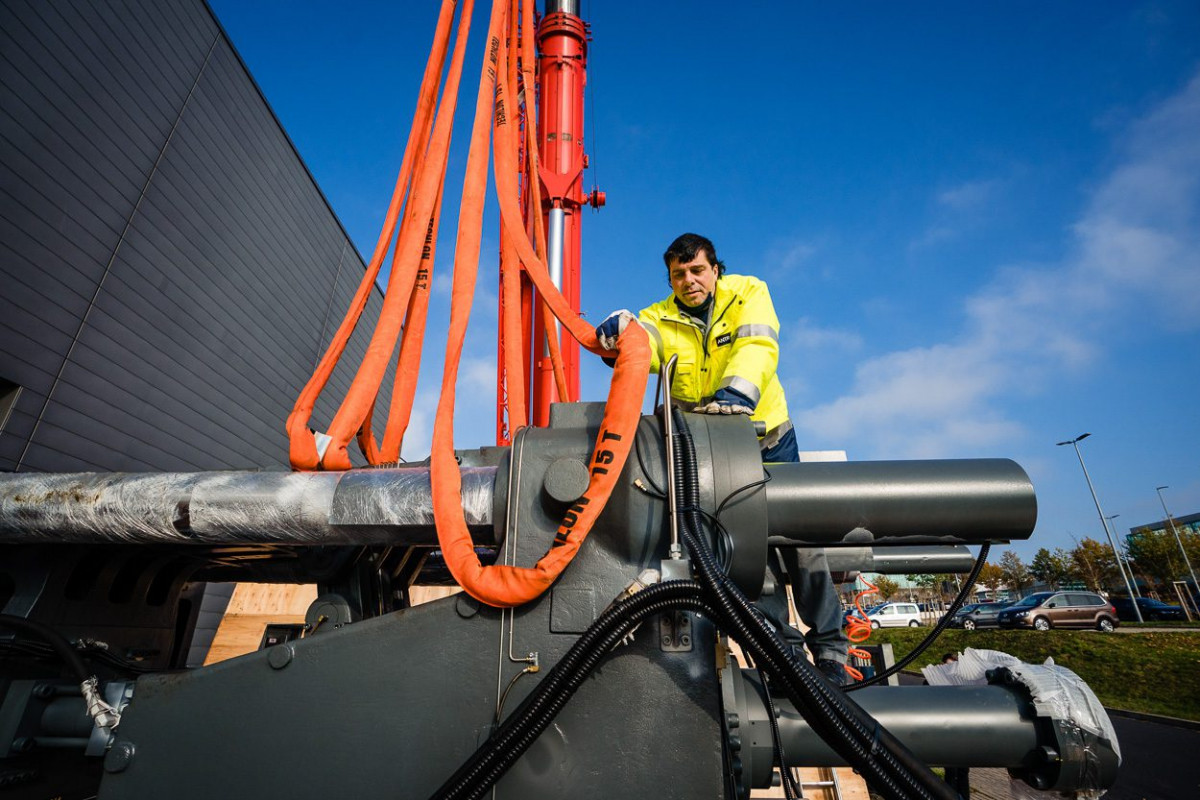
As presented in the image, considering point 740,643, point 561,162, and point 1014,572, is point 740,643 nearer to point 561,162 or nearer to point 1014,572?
point 561,162

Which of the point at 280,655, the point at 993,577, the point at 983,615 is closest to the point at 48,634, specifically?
the point at 280,655

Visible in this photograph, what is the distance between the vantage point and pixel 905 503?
158 cm

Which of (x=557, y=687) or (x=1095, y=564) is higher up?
(x=1095, y=564)

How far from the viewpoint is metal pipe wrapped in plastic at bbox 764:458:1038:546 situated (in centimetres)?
157

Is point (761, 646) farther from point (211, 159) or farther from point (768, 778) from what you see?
point (211, 159)

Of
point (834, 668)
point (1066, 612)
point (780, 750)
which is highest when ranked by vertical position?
point (1066, 612)

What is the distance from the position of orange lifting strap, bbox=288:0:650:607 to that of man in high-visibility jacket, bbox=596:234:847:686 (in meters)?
0.60

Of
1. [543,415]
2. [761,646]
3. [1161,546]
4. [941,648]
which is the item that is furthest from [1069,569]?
[761,646]

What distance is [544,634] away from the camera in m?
1.36

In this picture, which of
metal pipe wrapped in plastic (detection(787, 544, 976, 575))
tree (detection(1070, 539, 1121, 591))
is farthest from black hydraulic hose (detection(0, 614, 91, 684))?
tree (detection(1070, 539, 1121, 591))

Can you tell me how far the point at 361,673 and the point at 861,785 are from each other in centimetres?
709

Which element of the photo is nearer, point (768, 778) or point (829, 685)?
point (829, 685)

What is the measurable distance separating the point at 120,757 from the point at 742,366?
2380 millimetres

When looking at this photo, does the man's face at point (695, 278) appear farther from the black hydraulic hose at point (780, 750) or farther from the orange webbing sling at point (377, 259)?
the black hydraulic hose at point (780, 750)
